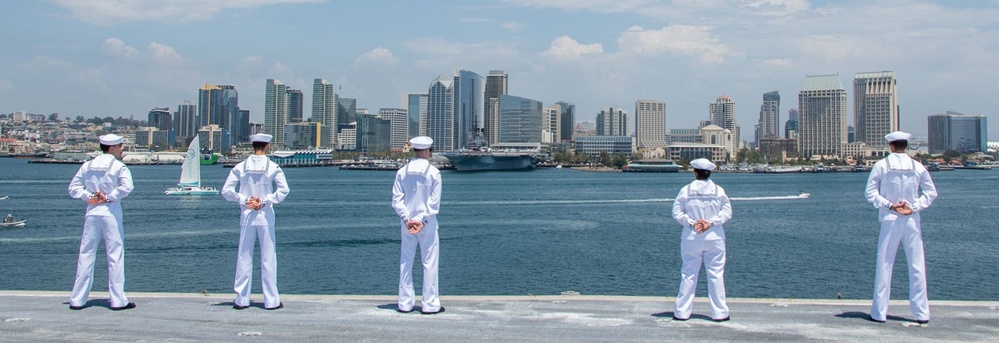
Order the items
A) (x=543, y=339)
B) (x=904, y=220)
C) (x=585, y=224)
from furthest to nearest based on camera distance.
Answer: (x=585, y=224), (x=904, y=220), (x=543, y=339)

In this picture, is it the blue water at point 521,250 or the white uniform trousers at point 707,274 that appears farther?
the blue water at point 521,250

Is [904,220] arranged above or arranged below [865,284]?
above

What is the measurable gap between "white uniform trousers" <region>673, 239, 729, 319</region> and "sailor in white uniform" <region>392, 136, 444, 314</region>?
9.30ft

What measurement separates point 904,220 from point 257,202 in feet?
24.1

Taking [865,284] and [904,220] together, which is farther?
[865,284]

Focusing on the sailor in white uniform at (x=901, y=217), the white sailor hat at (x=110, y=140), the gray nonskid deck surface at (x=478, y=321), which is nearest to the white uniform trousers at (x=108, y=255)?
the gray nonskid deck surface at (x=478, y=321)

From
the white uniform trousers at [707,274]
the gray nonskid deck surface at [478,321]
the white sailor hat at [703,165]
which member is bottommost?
the gray nonskid deck surface at [478,321]

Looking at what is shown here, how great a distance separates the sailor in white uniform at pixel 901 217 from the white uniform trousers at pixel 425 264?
4915 millimetres

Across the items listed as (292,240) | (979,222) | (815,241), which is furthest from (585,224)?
(979,222)

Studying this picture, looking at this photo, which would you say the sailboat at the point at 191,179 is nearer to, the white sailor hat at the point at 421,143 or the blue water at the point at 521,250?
the blue water at the point at 521,250

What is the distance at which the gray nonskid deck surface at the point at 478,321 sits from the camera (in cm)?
856

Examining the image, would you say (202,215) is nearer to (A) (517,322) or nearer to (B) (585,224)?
(B) (585,224)

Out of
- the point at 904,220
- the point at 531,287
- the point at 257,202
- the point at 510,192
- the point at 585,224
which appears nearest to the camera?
the point at 904,220

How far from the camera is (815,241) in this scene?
43.3 m
